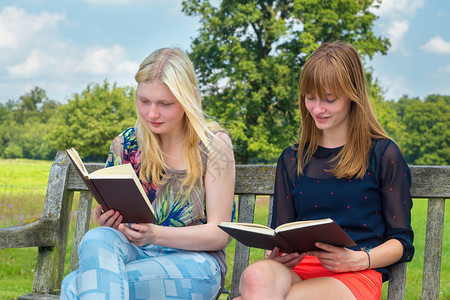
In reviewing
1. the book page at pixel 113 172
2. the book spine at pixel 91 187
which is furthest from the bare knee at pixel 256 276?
the book spine at pixel 91 187

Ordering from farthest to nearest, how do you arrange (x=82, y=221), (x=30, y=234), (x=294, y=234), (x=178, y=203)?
(x=82, y=221)
(x=30, y=234)
(x=178, y=203)
(x=294, y=234)

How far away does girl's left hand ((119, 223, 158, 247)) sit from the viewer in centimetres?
216

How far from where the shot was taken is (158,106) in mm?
2416

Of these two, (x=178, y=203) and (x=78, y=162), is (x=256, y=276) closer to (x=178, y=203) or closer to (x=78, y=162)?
(x=178, y=203)

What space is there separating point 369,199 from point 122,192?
1.06m

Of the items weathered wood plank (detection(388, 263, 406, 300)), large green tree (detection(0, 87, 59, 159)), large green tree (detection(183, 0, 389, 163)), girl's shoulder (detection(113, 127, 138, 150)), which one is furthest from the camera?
large green tree (detection(0, 87, 59, 159))

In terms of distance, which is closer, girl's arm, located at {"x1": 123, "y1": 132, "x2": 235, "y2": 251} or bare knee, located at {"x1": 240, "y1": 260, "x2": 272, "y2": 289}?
bare knee, located at {"x1": 240, "y1": 260, "x2": 272, "y2": 289}

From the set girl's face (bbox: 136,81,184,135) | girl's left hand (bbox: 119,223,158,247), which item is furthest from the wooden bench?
girl's left hand (bbox: 119,223,158,247)

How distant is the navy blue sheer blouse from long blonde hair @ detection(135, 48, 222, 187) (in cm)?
52

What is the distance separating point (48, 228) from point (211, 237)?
1.26 m

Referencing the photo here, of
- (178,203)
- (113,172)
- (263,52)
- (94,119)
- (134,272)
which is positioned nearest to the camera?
(113,172)

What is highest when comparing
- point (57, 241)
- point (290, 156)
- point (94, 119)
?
point (94, 119)

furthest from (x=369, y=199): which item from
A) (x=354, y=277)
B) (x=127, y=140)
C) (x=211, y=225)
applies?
(x=127, y=140)

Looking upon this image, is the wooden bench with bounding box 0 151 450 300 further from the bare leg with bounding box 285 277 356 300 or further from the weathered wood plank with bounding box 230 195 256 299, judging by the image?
the bare leg with bounding box 285 277 356 300
